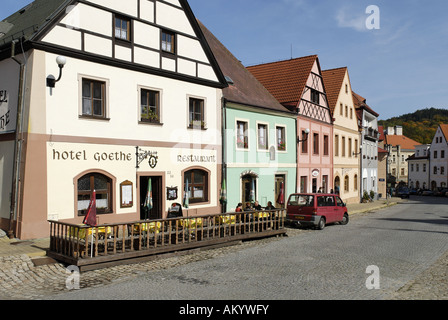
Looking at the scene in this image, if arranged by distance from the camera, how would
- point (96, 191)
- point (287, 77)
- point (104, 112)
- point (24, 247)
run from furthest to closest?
point (287, 77) → point (104, 112) → point (96, 191) → point (24, 247)

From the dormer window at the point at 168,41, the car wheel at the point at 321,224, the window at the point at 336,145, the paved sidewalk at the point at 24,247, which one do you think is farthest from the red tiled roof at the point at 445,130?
the paved sidewalk at the point at 24,247

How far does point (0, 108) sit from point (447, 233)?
17934 mm

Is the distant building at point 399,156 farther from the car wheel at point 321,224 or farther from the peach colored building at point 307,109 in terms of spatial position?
the car wheel at point 321,224

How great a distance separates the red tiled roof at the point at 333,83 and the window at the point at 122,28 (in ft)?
66.4

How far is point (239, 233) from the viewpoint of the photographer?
13977mm

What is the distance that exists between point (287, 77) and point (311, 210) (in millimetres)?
12783

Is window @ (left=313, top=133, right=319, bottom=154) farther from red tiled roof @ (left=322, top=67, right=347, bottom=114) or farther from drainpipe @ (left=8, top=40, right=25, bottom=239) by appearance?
drainpipe @ (left=8, top=40, right=25, bottom=239)

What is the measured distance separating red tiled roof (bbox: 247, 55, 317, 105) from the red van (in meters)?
8.88

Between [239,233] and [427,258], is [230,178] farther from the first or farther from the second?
[427,258]

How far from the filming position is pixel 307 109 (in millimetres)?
27344

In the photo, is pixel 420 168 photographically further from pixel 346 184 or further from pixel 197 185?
pixel 197 185

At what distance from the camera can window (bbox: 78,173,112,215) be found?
556 inches

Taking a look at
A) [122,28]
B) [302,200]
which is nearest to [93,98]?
[122,28]
